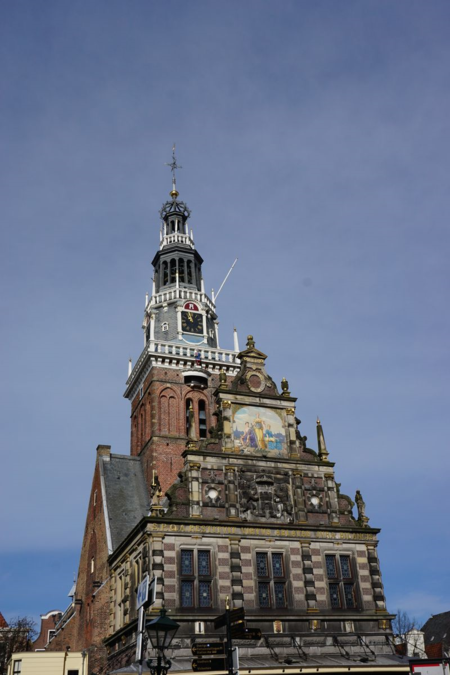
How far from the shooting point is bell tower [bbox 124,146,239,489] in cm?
4606

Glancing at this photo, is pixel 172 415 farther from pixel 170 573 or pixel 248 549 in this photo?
pixel 170 573

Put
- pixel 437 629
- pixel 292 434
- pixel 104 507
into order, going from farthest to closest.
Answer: pixel 437 629, pixel 104 507, pixel 292 434

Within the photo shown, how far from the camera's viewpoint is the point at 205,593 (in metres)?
30.0

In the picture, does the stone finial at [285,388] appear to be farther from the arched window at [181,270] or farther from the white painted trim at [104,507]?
the arched window at [181,270]

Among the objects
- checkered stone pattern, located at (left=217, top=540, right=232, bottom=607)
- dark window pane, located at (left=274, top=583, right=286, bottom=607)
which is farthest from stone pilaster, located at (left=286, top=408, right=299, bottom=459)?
dark window pane, located at (left=274, top=583, right=286, bottom=607)

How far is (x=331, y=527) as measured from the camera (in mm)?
33938

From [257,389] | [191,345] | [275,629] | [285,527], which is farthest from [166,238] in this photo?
[275,629]

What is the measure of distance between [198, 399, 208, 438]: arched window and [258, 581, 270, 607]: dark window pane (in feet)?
56.3

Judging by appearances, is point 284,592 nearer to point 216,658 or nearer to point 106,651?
point 216,658

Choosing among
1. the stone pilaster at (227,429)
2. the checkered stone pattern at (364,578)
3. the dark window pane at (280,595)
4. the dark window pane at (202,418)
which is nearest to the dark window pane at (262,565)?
the dark window pane at (280,595)

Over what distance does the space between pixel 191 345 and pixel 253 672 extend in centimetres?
2644

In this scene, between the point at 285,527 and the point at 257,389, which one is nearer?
the point at 285,527

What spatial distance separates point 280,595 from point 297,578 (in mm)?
1195

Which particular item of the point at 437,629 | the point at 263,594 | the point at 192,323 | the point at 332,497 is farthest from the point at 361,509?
the point at 437,629
